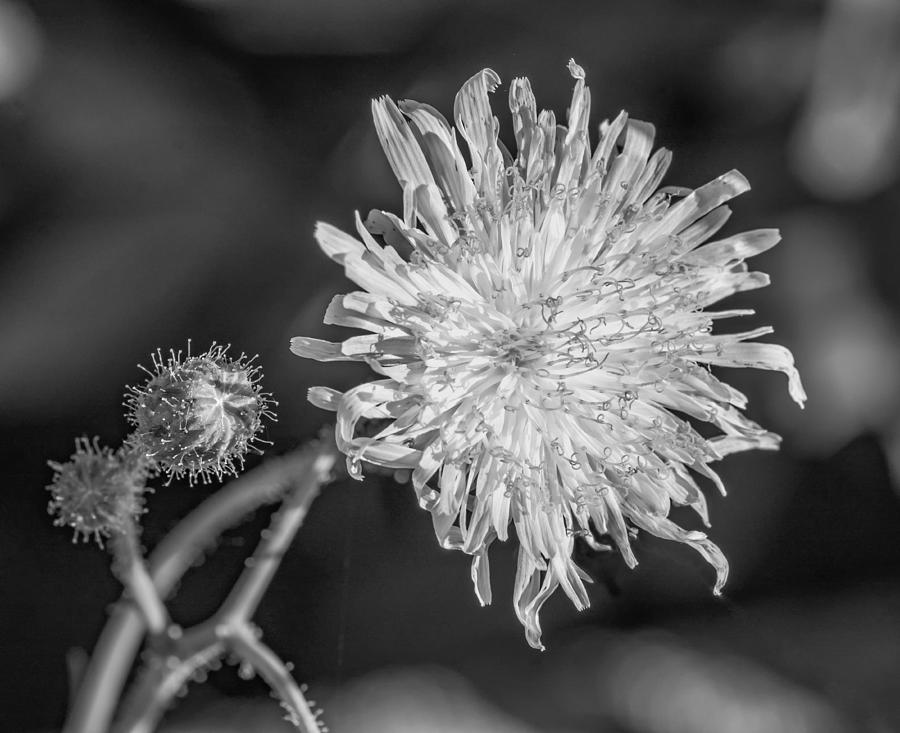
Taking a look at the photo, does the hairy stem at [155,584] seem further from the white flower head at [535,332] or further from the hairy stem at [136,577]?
the white flower head at [535,332]

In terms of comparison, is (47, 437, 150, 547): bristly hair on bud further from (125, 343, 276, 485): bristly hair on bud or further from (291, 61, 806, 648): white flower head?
(291, 61, 806, 648): white flower head

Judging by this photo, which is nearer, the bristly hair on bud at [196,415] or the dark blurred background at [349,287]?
the bristly hair on bud at [196,415]

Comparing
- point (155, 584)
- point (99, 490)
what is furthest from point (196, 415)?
point (155, 584)

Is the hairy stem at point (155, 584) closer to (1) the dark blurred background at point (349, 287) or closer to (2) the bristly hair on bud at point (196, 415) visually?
(1) the dark blurred background at point (349, 287)

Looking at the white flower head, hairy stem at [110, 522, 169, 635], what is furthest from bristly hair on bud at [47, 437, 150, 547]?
the white flower head

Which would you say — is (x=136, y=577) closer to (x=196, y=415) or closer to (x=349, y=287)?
(x=196, y=415)

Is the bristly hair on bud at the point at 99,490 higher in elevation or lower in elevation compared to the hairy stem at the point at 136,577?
higher

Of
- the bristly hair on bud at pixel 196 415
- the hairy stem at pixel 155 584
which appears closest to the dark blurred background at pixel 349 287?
the hairy stem at pixel 155 584

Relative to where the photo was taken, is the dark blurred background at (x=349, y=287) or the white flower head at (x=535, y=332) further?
the dark blurred background at (x=349, y=287)
